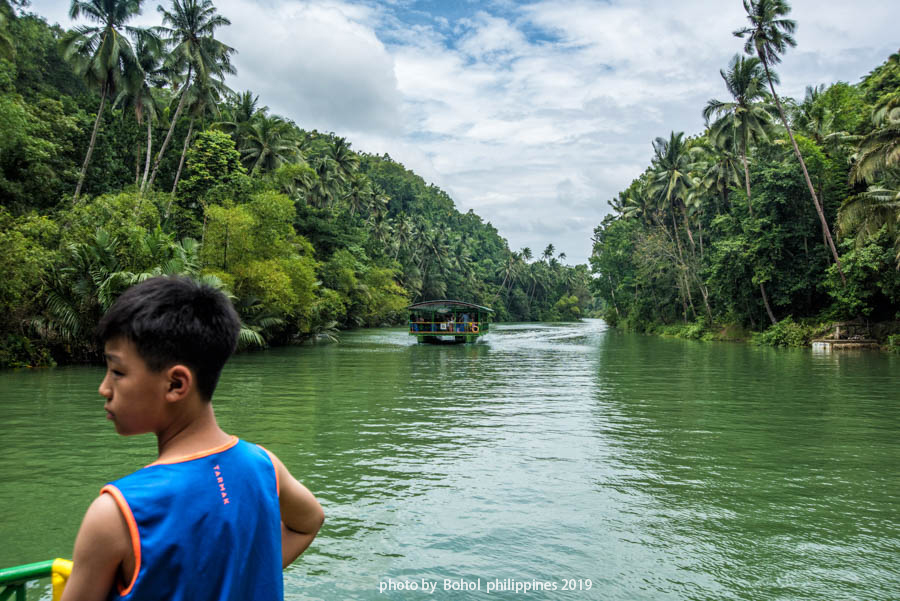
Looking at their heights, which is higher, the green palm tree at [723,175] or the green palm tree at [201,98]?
the green palm tree at [201,98]

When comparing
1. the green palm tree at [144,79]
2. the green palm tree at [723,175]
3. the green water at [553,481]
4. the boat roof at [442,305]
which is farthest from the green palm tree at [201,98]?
the green palm tree at [723,175]

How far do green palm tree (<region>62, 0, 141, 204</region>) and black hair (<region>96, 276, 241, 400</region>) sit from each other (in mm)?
31355

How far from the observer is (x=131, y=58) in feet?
97.0

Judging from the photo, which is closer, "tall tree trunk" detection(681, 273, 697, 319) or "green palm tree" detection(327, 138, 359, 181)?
"tall tree trunk" detection(681, 273, 697, 319)

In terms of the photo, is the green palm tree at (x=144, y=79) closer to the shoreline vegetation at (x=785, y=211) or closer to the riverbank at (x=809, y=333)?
the shoreline vegetation at (x=785, y=211)

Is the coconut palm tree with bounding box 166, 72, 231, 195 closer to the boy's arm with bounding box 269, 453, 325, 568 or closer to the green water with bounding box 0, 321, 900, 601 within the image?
the green water with bounding box 0, 321, 900, 601

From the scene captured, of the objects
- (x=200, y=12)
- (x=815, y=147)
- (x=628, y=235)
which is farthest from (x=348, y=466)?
(x=628, y=235)

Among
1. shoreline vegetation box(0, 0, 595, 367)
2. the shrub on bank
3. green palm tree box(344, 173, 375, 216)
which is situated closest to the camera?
shoreline vegetation box(0, 0, 595, 367)

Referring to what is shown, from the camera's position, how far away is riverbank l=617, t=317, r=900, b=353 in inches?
1121

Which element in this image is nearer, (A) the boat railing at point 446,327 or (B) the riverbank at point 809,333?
(B) the riverbank at point 809,333

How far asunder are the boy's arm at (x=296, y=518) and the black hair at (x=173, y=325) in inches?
12.7

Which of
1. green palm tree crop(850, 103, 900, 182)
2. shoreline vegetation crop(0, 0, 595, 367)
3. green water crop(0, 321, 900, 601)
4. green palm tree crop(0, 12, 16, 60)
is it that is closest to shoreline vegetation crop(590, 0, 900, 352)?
green palm tree crop(850, 103, 900, 182)

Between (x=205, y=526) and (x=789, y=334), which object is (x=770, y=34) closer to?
(x=789, y=334)

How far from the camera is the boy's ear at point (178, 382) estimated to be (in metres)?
1.46
